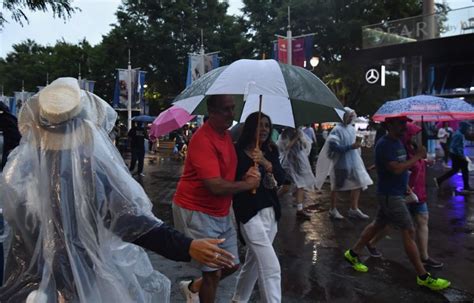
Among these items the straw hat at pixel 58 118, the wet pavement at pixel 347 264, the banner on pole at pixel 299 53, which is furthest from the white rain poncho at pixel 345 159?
the banner on pole at pixel 299 53

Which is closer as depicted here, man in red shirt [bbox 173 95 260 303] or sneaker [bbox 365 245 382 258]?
man in red shirt [bbox 173 95 260 303]

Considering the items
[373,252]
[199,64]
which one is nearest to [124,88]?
[199,64]

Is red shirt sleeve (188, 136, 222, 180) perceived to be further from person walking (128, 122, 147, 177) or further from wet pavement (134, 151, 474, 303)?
person walking (128, 122, 147, 177)

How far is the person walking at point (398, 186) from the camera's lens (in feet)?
15.3

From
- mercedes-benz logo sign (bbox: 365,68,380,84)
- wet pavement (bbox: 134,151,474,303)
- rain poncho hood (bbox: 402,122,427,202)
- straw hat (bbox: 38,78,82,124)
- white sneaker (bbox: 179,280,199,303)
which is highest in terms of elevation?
mercedes-benz logo sign (bbox: 365,68,380,84)

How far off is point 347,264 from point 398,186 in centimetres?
121

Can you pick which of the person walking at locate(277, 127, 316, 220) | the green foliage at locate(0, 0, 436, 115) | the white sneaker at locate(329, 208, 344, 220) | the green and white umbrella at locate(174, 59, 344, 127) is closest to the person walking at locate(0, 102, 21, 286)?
the green and white umbrella at locate(174, 59, 344, 127)

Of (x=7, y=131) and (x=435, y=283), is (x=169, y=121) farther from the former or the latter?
(x=435, y=283)

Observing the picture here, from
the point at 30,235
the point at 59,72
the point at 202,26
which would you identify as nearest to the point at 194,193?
the point at 30,235

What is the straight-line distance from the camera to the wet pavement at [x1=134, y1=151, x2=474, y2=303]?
14.9 feet

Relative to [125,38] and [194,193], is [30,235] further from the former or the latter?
[125,38]

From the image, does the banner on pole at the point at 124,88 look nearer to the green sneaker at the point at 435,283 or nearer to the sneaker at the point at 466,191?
the sneaker at the point at 466,191

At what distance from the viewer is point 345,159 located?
777 cm

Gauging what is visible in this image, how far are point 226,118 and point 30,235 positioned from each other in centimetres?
184
